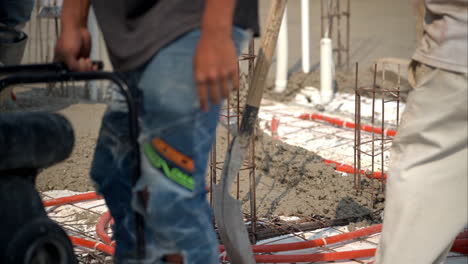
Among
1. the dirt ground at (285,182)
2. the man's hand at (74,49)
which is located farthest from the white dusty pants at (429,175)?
the dirt ground at (285,182)

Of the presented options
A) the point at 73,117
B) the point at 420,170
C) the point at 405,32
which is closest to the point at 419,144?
the point at 420,170

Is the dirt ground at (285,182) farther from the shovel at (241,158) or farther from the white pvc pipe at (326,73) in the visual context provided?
the white pvc pipe at (326,73)

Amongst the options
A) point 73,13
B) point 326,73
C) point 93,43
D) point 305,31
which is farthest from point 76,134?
point 73,13

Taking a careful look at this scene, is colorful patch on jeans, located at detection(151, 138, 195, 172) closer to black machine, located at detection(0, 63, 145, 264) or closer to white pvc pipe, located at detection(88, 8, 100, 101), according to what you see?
black machine, located at detection(0, 63, 145, 264)

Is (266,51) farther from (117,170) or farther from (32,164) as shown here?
(32,164)

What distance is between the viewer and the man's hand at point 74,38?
1.82 m

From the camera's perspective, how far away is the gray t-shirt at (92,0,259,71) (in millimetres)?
1597

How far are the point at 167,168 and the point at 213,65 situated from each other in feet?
0.86

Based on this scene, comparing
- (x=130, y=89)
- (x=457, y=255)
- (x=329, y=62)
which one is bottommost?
(x=457, y=255)

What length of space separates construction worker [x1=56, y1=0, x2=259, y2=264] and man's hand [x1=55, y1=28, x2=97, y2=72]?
0.11 m

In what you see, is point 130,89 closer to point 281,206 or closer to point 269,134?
point 281,206

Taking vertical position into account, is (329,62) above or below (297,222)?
above

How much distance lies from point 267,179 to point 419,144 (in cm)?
177

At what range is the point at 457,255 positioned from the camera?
2.76m
